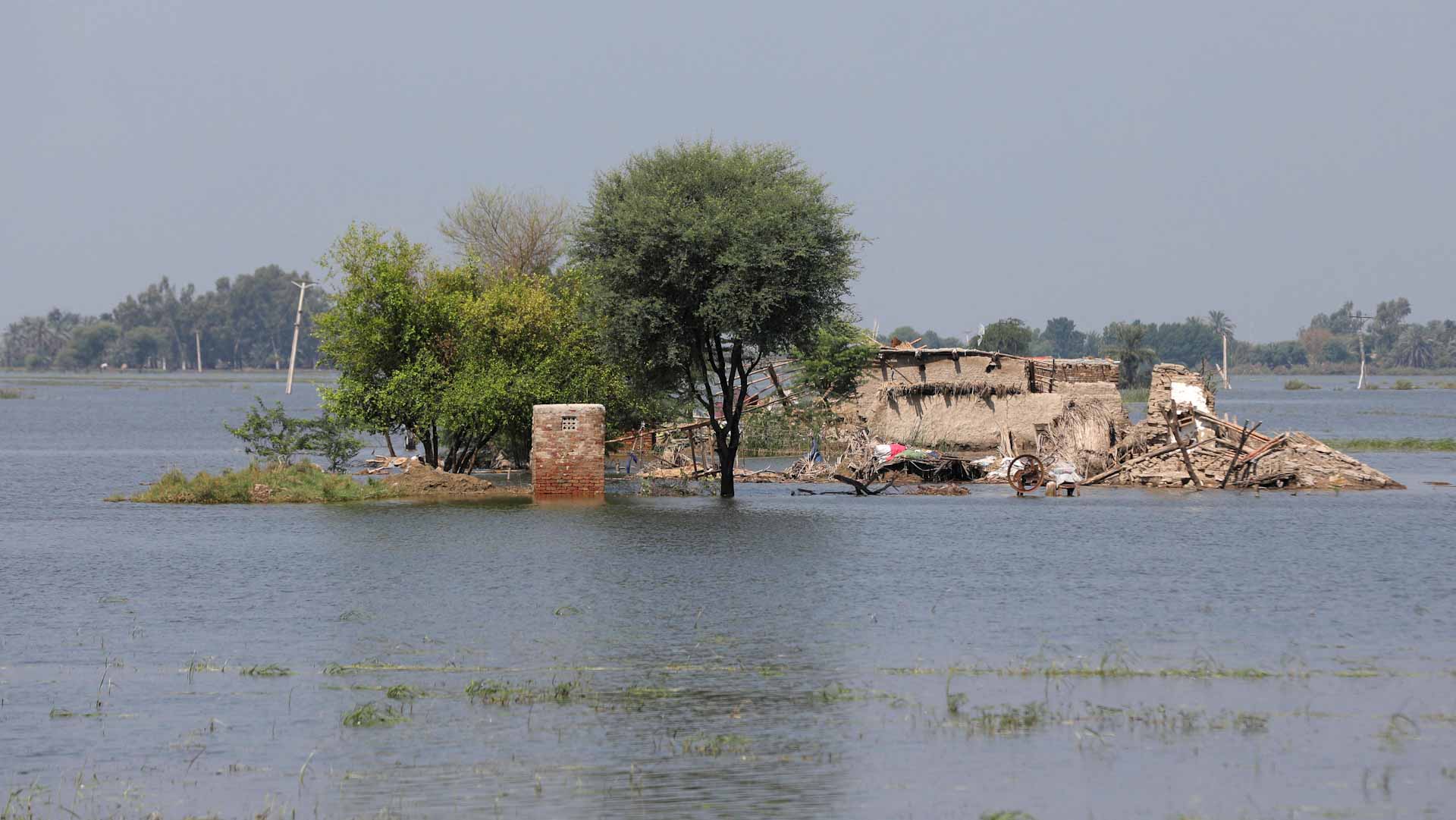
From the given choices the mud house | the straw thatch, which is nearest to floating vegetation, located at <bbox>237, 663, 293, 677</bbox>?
the mud house

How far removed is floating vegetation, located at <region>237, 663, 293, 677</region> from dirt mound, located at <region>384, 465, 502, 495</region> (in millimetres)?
21934

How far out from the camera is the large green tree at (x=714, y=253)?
111ft

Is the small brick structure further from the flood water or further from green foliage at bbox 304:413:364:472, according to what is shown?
green foliage at bbox 304:413:364:472

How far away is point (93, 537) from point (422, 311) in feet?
41.3

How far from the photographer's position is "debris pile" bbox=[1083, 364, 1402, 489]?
41094 mm

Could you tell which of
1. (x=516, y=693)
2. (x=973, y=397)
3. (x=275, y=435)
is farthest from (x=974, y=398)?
(x=516, y=693)

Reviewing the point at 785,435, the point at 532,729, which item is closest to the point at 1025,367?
the point at 785,435

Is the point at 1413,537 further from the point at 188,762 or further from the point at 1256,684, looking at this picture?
the point at 188,762

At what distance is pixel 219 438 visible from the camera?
7675 cm

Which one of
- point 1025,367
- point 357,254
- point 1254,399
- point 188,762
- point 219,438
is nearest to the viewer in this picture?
point 188,762

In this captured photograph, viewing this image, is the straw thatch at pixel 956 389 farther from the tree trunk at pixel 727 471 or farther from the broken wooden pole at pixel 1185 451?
the tree trunk at pixel 727 471

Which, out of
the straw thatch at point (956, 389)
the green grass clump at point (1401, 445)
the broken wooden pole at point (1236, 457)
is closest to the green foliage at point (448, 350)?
the straw thatch at point (956, 389)

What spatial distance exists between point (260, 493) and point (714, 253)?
504 inches

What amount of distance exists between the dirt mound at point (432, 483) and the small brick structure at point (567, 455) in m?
3.07
